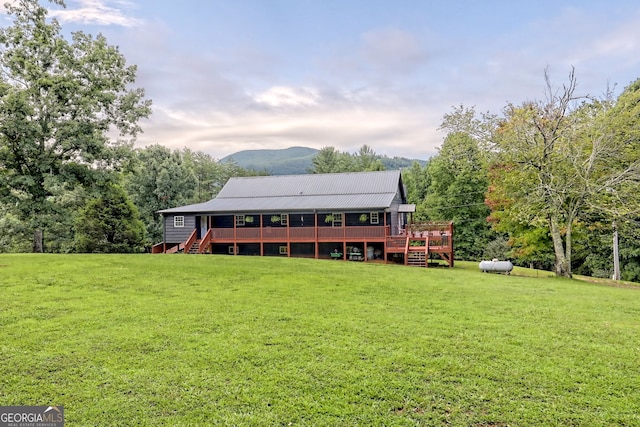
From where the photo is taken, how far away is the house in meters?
23.3

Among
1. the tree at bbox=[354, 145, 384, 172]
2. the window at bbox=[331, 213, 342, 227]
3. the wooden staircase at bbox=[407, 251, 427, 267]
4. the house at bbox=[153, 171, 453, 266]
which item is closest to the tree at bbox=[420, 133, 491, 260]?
the house at bbox=[153, 171, 453, 266]

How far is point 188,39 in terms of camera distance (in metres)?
17.2

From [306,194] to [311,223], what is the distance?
2510 millimetres

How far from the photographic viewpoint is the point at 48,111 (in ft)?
60.4

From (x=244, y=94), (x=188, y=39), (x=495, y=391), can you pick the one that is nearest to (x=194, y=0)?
(x=188, y=39)

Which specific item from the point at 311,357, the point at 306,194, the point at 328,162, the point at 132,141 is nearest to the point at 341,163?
the point at 328,162

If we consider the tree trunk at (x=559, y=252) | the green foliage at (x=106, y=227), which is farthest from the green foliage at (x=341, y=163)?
the tree trunk at (x=559, y=252)

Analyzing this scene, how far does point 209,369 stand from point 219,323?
6.83ft

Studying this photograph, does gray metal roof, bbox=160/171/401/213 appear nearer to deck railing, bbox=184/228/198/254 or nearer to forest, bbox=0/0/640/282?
deck railing, bbox=184/228/198/254

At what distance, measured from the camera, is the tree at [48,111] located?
17.9 metres

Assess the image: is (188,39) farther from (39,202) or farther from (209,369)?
(209,369)

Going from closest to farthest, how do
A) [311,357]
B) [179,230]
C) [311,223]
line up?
[311,357] → [311,223] → [179,230]

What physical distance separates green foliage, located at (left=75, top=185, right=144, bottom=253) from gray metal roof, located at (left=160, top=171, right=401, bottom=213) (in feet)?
13.6

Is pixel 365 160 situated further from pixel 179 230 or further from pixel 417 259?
pixel 417 259
